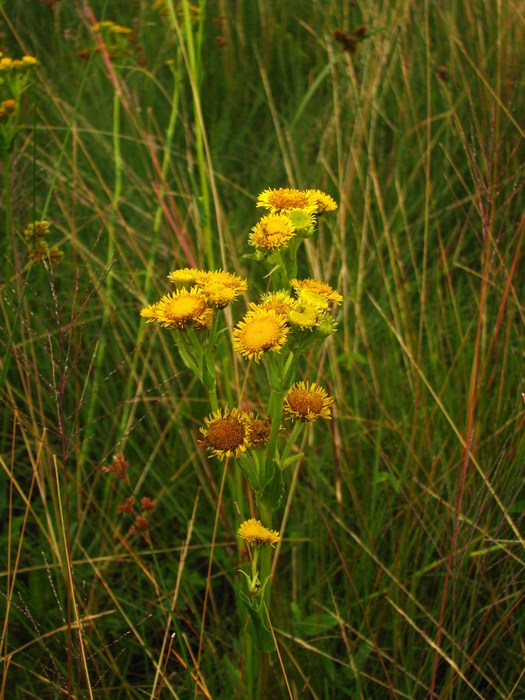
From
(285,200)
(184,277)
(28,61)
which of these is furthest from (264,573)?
(28,61)

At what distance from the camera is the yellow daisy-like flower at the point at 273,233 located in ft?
3.43

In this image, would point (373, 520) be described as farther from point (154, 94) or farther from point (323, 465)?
point (154, 94)

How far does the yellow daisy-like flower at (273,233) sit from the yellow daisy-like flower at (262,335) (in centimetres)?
11

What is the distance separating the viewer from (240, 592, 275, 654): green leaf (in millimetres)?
982

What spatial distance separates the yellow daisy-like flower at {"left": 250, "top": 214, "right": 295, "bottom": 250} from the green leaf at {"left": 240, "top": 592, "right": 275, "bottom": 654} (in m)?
0.48

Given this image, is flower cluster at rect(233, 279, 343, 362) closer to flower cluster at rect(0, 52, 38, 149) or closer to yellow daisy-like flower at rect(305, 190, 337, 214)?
yellow daisy-like flower at rect(305, 190, 337, 214)

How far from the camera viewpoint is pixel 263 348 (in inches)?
38.5

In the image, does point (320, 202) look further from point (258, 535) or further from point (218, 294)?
point (258, 535)

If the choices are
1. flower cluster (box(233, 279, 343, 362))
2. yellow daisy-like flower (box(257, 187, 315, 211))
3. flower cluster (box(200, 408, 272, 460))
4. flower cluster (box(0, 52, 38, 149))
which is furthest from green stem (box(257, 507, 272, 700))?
flower cluster (box(0, 52, 38, 149))

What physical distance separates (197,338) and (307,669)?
0.75 meters

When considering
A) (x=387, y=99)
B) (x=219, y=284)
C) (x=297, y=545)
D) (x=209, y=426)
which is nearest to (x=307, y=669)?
(x=297, y=545)

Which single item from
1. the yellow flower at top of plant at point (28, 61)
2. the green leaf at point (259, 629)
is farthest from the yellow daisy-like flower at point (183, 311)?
the yellow flower at top of plant at point (28, 61)

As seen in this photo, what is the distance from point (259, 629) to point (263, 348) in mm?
386

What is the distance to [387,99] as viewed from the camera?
3092 mm
